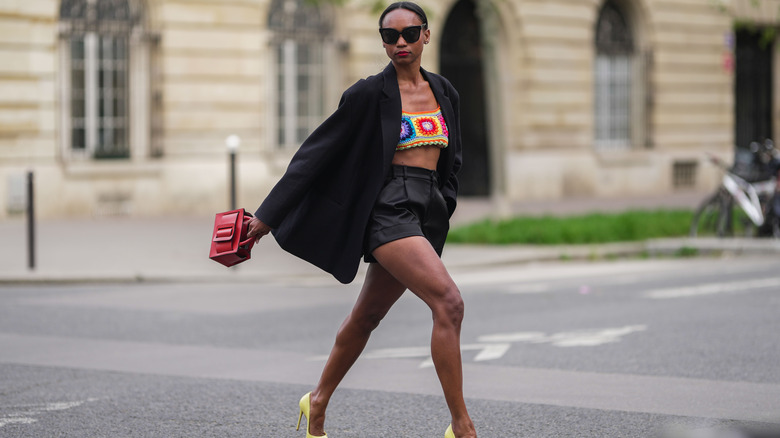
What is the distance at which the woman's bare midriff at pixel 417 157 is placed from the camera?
5.14 metres

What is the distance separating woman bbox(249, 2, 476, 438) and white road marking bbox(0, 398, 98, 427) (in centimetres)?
178

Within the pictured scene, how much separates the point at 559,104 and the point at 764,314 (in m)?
17.2

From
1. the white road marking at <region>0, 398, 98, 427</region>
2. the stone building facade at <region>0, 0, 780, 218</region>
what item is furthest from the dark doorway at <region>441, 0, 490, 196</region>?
the white road marking at <region>0, 398, 98, 427</region>

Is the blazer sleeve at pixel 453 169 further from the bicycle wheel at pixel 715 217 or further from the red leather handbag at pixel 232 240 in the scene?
the bicycle wheel at pixel 715 217

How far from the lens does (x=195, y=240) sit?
16734 mm

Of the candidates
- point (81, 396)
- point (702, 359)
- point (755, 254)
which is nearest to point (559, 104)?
point (755, 254)

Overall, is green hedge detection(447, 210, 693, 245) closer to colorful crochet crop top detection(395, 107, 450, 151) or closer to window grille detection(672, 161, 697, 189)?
colorful crochet crop top detection(395, 107, 450, 151)

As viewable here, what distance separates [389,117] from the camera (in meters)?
5.08

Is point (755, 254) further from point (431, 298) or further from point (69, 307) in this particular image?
point (431, 298)

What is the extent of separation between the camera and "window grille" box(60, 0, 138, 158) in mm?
20359

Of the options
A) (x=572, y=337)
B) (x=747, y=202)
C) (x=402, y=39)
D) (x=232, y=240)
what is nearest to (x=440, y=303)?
(x=232, y=240)

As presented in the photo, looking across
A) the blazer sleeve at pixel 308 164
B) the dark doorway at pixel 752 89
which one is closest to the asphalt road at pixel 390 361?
the blazer sleeve at pixel 308 164

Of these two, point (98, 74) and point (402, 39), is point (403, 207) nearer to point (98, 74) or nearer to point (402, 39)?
point (402, 39)

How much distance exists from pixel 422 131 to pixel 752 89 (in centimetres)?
2946
